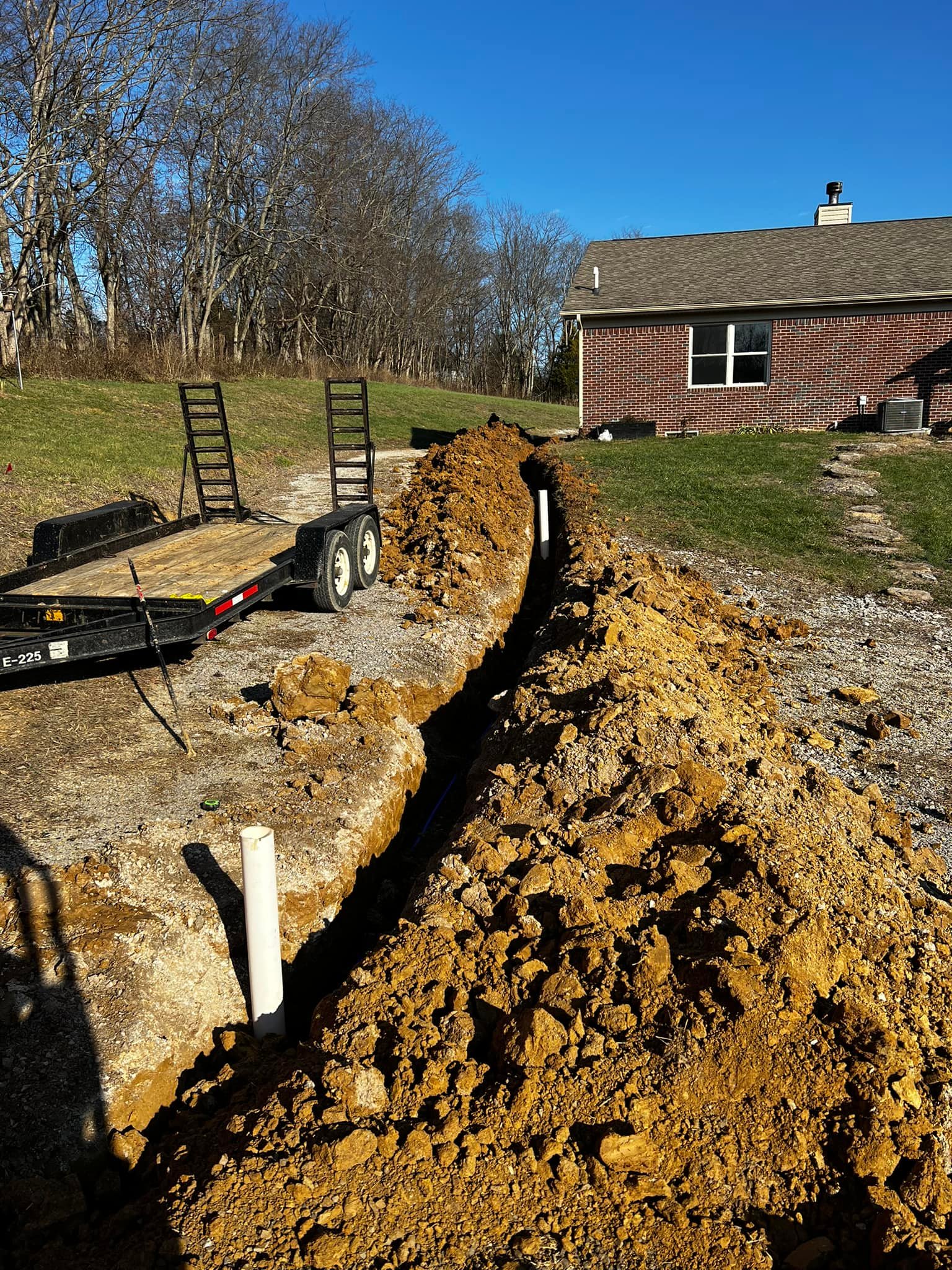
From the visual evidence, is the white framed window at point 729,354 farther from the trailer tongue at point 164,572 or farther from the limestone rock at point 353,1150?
the limestone rock at point 353,1150

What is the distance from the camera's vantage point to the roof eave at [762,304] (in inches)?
794

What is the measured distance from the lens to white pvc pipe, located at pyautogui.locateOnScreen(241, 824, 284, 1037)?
3.58m

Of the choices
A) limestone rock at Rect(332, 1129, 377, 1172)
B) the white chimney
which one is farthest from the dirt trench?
the white chimney

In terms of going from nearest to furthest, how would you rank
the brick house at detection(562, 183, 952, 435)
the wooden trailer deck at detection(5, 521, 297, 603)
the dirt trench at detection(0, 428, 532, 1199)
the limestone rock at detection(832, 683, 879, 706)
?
1. the dirt trench at detection(0, 428, 532, 1199)
2. the wooden trailer deck at detection(5, 521, 297, 603)
3. the limestone rock at detection(832, 683, 879, 706)
4. the brick house at detection(562, 183, 952, 435)

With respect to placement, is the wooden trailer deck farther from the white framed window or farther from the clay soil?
the white framed window

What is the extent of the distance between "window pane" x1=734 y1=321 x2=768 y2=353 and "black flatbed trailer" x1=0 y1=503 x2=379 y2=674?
15.1 metres

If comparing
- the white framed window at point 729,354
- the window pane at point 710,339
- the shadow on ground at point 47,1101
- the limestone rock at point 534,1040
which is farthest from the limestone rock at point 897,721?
the window pane at point 710,339

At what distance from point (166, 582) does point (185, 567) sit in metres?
0.57

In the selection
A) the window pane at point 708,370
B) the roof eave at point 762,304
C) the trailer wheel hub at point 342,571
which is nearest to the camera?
the trailer wheel hub at point 342,571

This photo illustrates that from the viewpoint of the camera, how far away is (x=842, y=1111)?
2.88m

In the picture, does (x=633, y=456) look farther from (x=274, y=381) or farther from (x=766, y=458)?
(x=274, y=381)

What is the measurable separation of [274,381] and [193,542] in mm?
20072

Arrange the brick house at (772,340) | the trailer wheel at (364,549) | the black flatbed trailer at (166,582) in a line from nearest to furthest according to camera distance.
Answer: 1. the black flatbed trailer at (166,582)
2. the trailer wheel at (364,549)
3. the brick house at (772,340)

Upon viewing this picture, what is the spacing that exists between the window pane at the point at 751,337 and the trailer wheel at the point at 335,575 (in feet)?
51.9
